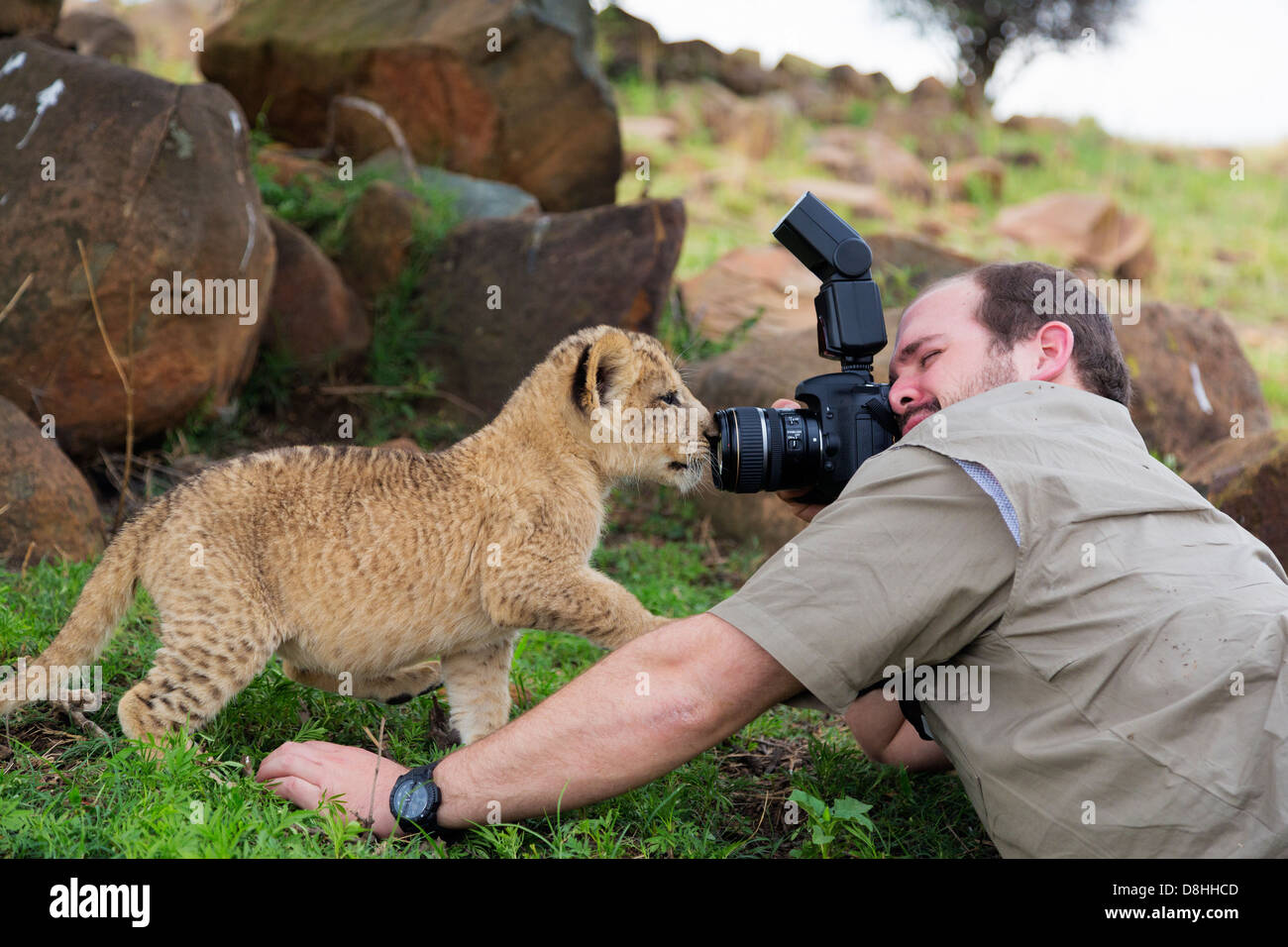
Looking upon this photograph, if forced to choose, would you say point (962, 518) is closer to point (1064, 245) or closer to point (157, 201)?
point (157, 201)

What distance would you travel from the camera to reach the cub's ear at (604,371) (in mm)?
4520

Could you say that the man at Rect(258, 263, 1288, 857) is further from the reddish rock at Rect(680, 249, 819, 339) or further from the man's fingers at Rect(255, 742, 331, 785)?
the reddish rock at Rect(680, 249, 819, 339)

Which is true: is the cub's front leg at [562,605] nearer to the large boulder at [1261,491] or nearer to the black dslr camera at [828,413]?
the black dslr camera at [828,413]

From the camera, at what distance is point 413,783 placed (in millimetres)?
3502

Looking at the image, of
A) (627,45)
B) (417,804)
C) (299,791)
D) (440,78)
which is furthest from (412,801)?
(627,45)

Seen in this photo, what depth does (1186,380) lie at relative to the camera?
8.65 metres

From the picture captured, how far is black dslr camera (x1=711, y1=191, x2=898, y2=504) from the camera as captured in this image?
3783 millimetres

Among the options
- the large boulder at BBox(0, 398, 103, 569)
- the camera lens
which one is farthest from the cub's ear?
the large boulder at BBox(0, 398, 103, 569)

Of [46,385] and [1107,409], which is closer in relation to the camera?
[1107,409]

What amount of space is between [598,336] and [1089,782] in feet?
7.99

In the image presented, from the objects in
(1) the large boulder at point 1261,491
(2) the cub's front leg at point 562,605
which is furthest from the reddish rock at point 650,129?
(2) the cub's front leg at point 562,605

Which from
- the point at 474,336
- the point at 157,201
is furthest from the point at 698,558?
the point at 157,201

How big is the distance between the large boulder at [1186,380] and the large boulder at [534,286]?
338 cm

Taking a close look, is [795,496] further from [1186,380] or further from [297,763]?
[1186,380]
